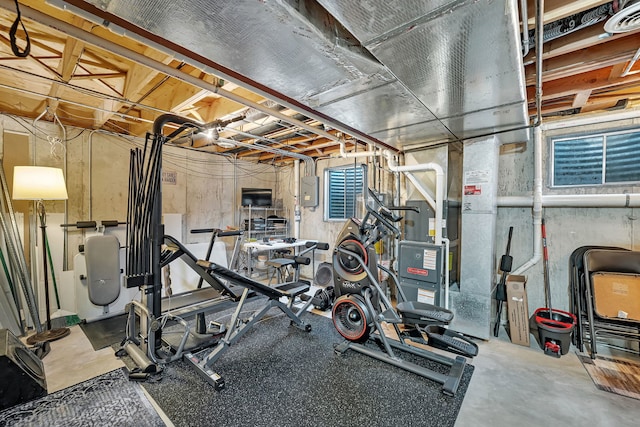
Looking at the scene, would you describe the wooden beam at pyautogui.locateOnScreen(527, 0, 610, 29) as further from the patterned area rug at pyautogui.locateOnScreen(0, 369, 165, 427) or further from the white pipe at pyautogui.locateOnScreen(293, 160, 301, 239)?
the white pipe at pyautogui.locateOnScreen(293, 160, 301, 239)

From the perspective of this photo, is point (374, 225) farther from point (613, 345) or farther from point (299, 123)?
point (613, 345)

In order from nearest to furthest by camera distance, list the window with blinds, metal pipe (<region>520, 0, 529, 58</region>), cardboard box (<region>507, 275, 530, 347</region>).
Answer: metal pipe (<region>520, 0, 529, 58</region>) < cardboard box (<region>507, 275, 530, 347</region>) < the window with blinds

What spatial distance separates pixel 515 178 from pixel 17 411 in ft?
16.9

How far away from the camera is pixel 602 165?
300 cm

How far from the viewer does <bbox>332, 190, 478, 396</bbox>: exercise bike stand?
241 cm

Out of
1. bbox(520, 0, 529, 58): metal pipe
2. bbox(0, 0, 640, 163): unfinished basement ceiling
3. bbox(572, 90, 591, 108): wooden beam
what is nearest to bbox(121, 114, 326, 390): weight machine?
bbox(0, 0, 640, 163): unfinished basement ceiling

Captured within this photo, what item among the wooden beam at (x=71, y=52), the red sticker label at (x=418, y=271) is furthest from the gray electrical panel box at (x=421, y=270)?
the wooden beam at (x=71, y=52)

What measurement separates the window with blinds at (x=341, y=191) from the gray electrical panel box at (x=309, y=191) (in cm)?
23

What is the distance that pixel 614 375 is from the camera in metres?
2.38

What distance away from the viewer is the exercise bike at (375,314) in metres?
2.41

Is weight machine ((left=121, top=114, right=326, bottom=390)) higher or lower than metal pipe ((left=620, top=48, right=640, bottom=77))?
lower

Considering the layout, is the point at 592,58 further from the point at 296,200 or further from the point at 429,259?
the point at 296,200

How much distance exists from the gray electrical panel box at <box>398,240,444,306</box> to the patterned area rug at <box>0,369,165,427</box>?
282 centimetres

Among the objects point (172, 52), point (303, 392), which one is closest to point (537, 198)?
point (303, 392)
